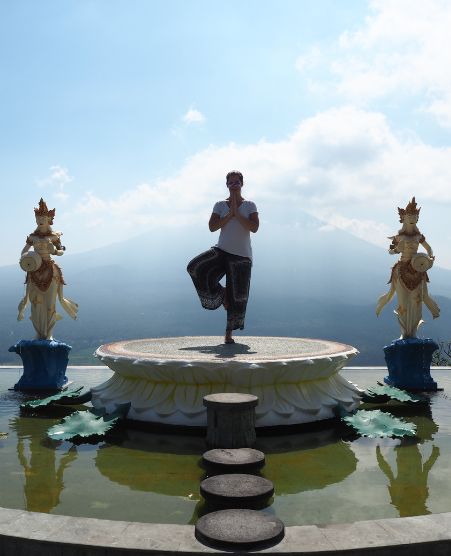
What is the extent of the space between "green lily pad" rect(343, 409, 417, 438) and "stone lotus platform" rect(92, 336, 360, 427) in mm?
422

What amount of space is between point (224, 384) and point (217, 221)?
8.08ft

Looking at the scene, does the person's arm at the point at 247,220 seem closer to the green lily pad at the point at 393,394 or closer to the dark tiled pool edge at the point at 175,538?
the green lily pad at the point at 393,394

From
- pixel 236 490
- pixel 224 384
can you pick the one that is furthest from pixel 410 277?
pixel 236 490

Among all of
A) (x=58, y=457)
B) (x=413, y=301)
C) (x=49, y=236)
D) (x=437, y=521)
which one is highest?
(x=49, y=236)

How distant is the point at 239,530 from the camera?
319 centimetres

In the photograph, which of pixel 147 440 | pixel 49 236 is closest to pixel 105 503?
pixel 147 440

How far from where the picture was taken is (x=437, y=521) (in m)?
3.32

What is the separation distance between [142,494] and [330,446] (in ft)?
7.47

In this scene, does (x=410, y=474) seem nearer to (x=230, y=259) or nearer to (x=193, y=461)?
(x=193, y=461)

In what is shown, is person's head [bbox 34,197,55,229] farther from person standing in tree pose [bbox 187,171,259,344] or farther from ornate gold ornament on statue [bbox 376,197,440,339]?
ornate gold ornament on statue [bbox 376,197,440,339]

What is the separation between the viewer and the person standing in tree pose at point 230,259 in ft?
24.9

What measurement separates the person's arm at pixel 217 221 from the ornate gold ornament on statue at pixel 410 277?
3270 mm

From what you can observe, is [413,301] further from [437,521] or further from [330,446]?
[437,521]

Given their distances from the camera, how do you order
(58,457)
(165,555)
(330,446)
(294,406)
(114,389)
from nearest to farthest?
1. (165,555)
2. (58,457)
3. (330,446)
4. (294,406)
5. (114,389)
